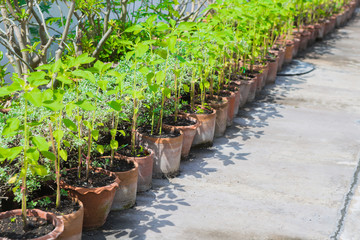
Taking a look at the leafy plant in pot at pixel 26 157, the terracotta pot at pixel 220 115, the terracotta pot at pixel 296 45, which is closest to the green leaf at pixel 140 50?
the leafy plant in pot at pixel 26 157

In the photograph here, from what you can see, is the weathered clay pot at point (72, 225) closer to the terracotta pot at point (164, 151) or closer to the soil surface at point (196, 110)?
the terracotta pot at point (164, 151)

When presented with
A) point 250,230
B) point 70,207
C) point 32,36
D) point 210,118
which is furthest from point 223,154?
point 32,36

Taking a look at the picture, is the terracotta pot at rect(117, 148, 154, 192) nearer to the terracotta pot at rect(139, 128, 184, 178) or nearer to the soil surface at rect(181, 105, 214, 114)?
the terracotta pot at rect(139, 128, 184, 178)

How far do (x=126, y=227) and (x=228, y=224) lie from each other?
0.66 m

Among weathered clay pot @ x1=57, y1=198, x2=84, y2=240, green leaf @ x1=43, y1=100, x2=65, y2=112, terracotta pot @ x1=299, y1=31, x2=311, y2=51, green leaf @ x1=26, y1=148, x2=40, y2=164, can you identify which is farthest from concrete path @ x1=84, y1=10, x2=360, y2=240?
terracotta pot @ x1=299, y1=31, x2=311, y2=51

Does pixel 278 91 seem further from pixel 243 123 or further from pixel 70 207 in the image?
pixel 70 207

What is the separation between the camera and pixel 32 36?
16.4 ft

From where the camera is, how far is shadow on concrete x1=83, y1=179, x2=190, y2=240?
2984 millimetres

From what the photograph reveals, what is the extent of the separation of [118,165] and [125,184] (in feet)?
0.55

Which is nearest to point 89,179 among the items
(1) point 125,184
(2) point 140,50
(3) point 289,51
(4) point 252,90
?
(1) point 125,184

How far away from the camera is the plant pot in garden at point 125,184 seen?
3.18m

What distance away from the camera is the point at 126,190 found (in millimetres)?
3221

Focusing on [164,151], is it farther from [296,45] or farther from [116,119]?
[296,45]

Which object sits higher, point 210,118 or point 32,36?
point 32,36
